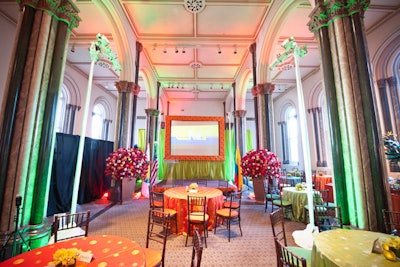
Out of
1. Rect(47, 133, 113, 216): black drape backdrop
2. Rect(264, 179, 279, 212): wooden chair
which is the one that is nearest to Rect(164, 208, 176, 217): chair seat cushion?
Rect(264, 179, 279, 212): wooden chair

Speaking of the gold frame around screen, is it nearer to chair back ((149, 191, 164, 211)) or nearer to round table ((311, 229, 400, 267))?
chair back ((149, 191, 164, 211))

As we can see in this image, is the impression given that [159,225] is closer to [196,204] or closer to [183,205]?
[196,204]

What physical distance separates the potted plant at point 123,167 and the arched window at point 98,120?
630 centimetres

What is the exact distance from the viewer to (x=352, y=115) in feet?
7.93

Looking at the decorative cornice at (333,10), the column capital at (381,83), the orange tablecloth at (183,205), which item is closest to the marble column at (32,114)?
the orange tablecloth at (183,205)

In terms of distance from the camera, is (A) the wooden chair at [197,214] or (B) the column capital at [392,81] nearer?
(A) the wooden chair at [197,214]

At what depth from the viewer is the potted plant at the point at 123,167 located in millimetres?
4949

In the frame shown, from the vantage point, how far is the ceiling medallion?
4805 mm

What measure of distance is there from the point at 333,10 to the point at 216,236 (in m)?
4.27

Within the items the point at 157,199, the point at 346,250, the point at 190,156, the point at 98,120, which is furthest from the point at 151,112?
the point at 346,250

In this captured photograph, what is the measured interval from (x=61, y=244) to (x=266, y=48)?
21.1ft

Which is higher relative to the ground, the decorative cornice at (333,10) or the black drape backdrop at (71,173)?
the decorative cornice at (333,10)

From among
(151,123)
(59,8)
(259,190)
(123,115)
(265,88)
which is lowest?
(259,190)

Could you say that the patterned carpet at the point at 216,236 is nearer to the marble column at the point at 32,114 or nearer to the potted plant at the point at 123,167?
the potted plant at the point at 123,167
